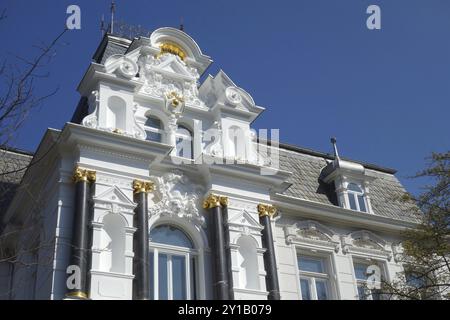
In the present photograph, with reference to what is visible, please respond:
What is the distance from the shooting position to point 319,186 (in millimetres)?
25016

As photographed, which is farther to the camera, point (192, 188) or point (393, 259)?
point (393, 259)

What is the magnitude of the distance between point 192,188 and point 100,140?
10.8ft

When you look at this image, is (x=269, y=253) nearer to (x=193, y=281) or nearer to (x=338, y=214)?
(x=193, y=281)

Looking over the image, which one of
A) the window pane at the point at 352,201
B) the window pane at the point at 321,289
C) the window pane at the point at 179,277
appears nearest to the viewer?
the window pane at the point at 179,277

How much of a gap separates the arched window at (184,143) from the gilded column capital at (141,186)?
2.51 metres

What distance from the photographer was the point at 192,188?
2028 cm

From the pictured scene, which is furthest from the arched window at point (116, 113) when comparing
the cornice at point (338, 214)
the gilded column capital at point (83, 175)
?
the cornice at point (338, 214)

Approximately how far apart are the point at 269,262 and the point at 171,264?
294 cm

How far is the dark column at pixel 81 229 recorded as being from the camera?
16.5 m

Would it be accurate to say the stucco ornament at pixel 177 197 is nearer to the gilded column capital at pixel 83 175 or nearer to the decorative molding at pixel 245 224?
the decorative molding at pixel 245 224
